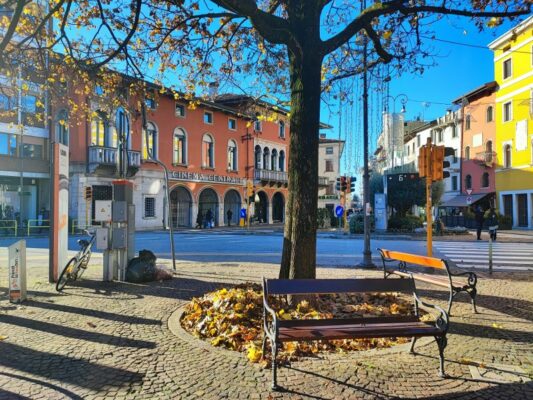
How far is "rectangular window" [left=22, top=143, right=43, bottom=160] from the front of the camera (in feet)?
103

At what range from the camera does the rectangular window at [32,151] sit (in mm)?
31406

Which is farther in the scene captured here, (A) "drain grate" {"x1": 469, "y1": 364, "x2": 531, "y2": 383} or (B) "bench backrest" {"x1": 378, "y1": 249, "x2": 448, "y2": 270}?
(B) "bench backrest" {"x1": 378, "y1": 249, "x2": 448, "y2": 270}

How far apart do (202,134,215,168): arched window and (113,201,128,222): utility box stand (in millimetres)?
31396

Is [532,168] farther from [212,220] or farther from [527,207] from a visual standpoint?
[212,220]

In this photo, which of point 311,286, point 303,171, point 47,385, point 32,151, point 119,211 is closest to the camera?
point 47,385

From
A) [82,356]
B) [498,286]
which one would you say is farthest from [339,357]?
[498,286]

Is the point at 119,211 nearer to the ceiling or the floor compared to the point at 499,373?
nearer to the ceiling

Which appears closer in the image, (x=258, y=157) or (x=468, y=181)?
(x=468, y=181)

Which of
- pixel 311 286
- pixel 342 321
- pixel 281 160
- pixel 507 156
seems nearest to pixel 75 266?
pixel 311 286

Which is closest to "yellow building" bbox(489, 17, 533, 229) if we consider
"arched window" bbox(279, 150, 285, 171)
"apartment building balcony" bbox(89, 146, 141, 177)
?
"arched window" bbox(279, 150, 285, 171)

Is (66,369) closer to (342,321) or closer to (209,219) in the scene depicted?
(342,321)

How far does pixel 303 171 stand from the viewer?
586cm

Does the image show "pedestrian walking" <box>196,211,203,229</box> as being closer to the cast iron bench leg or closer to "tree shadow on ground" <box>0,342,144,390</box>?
"tree shadow on ground" <box>0,342,144,390</box>

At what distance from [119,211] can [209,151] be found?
32.3 meters
